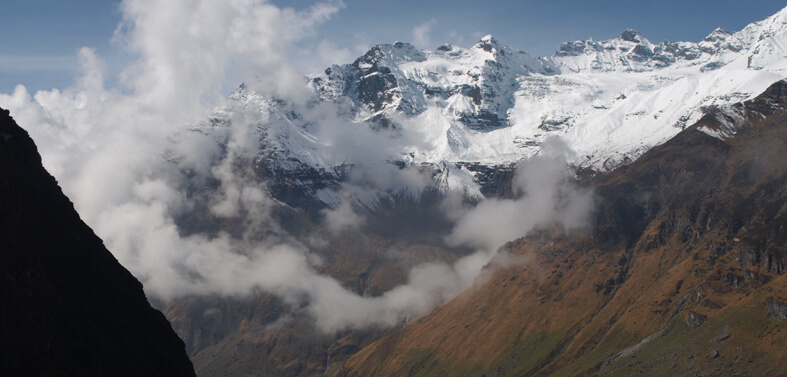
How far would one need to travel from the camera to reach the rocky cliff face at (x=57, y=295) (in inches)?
2655

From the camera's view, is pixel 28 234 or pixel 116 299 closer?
pixel 28 234

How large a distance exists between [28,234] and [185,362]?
3149 cm

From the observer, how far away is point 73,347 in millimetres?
72250

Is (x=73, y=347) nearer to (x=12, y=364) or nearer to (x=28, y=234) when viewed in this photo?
(x=12, y=364)

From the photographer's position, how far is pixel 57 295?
2881 inches

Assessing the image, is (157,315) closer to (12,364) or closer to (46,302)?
(46,302)

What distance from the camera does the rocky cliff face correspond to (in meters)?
67.4

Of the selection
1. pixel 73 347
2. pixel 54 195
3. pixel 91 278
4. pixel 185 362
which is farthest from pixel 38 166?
pixel 185 362

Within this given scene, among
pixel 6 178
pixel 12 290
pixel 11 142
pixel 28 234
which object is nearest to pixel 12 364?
pixel 12 290

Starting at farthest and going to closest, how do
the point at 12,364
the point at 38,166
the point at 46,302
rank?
→ the point at 38,166 < the point at 46,302 < the point at 12,364

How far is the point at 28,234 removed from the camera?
72.0m

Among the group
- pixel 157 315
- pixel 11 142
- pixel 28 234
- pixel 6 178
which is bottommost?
pixel 157 315

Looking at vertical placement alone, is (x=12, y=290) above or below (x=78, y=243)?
below

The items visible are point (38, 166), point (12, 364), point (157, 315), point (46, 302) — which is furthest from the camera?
point (157, 315)
